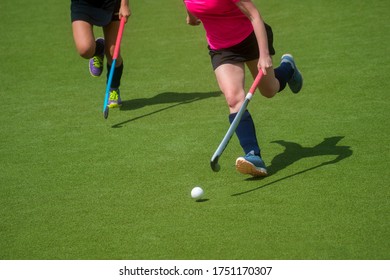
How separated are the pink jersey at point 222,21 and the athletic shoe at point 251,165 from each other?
84cm

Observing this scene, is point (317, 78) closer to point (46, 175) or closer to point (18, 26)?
point (46, 175)

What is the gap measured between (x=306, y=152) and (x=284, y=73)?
0.73 meters

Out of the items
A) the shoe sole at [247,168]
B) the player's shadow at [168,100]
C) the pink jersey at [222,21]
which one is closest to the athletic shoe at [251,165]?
the shoe sole at [247,168]

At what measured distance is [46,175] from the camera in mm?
6043

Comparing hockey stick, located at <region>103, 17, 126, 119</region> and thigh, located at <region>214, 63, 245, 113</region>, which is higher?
thigh, located at <region>214, 63, 245, 113</region>

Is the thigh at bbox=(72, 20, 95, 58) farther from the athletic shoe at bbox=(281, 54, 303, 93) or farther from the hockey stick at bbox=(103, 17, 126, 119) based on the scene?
the athletic shoe at bbox=(281, 54, 303, 93)

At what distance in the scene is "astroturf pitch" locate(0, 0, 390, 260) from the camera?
4.75m

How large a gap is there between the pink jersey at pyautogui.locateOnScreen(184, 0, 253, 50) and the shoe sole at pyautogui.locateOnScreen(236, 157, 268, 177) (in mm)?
884

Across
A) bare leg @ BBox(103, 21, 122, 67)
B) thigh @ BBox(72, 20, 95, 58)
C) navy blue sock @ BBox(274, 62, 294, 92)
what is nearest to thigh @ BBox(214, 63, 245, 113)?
navy blue sock @ BBox(274, 62, 294, 92)

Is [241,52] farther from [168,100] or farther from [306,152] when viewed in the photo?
[168,100]

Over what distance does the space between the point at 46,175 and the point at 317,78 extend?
317 centimetres

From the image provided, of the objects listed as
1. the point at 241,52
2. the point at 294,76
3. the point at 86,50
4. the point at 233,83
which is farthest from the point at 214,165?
the point at 86,50

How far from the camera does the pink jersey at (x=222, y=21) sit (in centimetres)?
550
